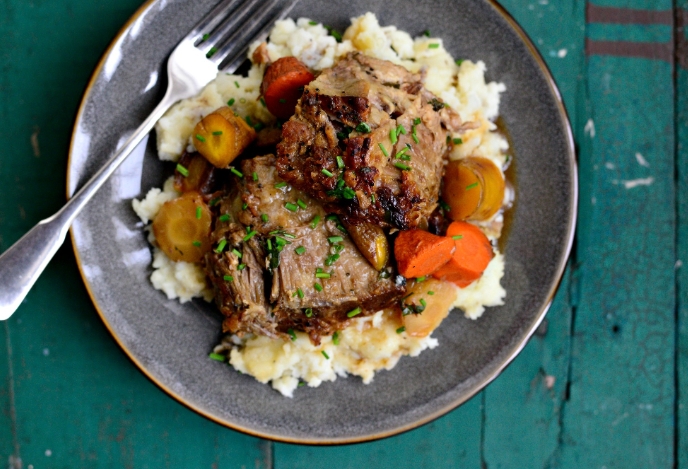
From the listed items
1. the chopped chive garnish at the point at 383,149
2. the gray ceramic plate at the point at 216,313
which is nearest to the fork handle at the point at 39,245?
the gray ceramic plate at the point at 216,313

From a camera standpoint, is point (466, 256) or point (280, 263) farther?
point (466, 256)

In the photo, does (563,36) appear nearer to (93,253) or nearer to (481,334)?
(481,334)

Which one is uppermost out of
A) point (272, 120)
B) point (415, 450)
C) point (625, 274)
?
point (272, 120)

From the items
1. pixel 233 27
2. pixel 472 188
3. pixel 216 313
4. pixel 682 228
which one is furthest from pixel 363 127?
pixel 682 228

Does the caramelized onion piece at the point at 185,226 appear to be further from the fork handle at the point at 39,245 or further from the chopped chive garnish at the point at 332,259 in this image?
the chopped chive garnish at the point at 332,259

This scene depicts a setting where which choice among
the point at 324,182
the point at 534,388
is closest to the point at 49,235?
the point at 324,182

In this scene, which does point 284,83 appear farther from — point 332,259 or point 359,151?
point 332,259

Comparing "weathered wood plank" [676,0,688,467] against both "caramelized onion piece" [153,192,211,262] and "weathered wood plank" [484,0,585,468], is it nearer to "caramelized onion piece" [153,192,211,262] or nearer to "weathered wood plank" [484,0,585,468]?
"weathered wood plank" [484,0,585,468]
